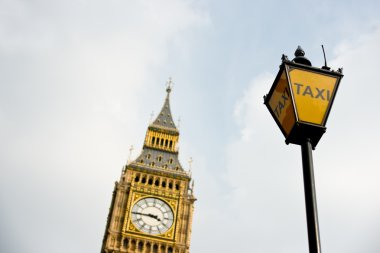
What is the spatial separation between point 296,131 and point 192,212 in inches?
1804

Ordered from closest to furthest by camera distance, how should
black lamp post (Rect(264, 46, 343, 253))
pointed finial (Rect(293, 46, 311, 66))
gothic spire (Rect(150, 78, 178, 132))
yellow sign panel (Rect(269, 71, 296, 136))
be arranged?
black lamp post (Rect(264, 46, 343, 253)) < yellow sign panel (Rect(269, 71, 296, 136)) < pointed finial (Rect(293, 46, 311, 66)) < gothic spire (Rect(150, 78, 178, 132))

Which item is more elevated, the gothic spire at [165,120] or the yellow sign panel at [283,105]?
the gothic spire at [165,120]

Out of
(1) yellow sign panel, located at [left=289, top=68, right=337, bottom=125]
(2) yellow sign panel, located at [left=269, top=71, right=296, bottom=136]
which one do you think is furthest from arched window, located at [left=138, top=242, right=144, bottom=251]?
(1) yellow sign panel, located at [left=289, top=68, right=337, bottom=125]

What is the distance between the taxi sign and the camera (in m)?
5.61

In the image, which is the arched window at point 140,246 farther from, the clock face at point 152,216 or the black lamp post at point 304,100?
the black lamp post at point 304,100

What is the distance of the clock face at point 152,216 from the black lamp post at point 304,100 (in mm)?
43001

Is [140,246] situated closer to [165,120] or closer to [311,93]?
[165,120]

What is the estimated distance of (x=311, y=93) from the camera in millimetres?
5758

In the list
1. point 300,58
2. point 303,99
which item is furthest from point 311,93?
point 300,58

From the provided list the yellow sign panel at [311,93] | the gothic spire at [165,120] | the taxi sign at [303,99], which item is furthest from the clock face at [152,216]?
the yellow sign panel at [311,93]

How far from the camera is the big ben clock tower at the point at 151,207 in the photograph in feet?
153

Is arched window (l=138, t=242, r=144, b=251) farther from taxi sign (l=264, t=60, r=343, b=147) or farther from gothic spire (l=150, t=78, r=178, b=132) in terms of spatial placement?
taxi sign (l=264, t=60, r=343, b=147)

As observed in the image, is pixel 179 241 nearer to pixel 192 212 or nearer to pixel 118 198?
pixel 192 212

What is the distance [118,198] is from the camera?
164 ft
